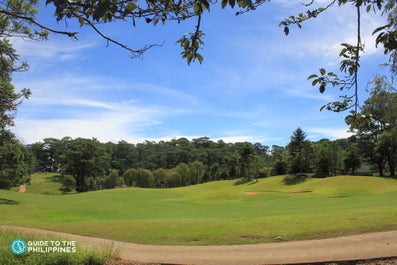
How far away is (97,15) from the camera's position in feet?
6.47

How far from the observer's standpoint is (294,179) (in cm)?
5725

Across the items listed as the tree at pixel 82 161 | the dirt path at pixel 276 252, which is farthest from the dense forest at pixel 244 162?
the dirt path at pixel 276 252

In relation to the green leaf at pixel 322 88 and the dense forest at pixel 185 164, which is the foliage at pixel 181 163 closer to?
the dense forest at pixel 185 164

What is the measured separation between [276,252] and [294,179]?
2007 inches

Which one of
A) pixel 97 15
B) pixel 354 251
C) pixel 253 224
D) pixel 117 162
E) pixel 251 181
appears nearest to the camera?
pixel 97 15

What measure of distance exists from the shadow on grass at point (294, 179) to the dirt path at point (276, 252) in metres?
46.5

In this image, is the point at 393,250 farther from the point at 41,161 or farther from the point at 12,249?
the point at 41,161

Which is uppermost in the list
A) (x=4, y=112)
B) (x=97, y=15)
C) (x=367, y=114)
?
(x=4, y=112)

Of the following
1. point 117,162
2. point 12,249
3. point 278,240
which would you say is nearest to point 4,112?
point 12,249

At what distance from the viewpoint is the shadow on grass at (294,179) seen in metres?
55.3

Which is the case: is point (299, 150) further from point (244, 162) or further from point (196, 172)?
point (196, 172)

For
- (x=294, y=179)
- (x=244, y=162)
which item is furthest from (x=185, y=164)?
(x=294, y=179)

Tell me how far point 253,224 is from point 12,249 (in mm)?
7901

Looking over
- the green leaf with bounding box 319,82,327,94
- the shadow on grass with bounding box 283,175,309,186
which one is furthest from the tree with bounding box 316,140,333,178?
the green leaf with bounding box 319,82,327,94
